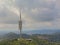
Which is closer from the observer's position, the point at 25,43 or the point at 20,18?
the point at 25,43

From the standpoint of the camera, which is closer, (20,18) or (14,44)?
(14,44)

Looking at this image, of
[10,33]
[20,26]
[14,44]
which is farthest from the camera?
[10,33]

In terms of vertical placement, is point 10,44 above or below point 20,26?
below

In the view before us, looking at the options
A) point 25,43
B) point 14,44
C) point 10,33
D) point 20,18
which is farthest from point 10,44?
point 10,33

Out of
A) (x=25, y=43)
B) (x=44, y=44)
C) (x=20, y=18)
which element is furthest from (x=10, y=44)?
(x=44, y=44)

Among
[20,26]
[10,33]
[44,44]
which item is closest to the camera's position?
[20,26]

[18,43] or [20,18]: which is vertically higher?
[20,18]

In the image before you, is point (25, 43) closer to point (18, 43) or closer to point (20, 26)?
point (18, 43)

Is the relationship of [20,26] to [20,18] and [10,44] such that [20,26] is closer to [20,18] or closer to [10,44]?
[20,18]

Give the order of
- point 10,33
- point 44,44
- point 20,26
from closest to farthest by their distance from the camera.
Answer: point 20,26, point 44,44, point 10,33
